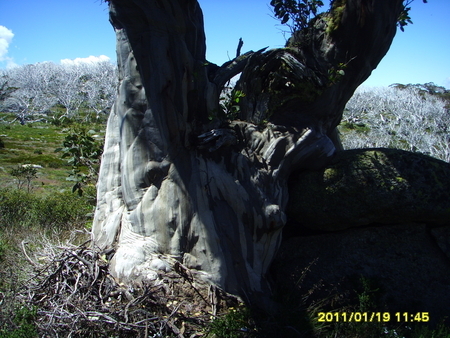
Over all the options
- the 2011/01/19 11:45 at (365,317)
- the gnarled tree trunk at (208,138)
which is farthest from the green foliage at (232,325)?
the 2011/01/19 11:45 at (365,317)

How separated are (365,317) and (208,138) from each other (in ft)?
8.84

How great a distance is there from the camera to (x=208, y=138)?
16.2 feet

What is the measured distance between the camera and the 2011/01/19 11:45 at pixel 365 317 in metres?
4.52

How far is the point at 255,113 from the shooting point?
5.62 meters

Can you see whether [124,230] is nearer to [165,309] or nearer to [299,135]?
[165,309]

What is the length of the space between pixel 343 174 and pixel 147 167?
8.37ft

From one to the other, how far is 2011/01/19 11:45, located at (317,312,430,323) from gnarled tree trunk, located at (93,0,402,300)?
32.0 inches

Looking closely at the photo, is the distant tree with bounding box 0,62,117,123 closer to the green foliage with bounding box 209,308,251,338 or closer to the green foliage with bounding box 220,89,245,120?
the green foliage with bounding box 220,89,245,120

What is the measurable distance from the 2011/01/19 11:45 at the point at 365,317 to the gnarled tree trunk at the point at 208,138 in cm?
81

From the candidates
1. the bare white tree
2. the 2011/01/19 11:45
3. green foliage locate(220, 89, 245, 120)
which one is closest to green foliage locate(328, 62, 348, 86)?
green foliage locate(220, 89, 245, 120)

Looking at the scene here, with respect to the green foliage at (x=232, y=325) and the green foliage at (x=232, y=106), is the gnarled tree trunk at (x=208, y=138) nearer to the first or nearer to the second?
the green foliage at (x=232, y=106)

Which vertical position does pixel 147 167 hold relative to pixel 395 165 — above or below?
below

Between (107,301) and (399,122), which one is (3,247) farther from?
(399,122)

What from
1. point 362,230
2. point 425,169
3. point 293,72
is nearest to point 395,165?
point 425,169
